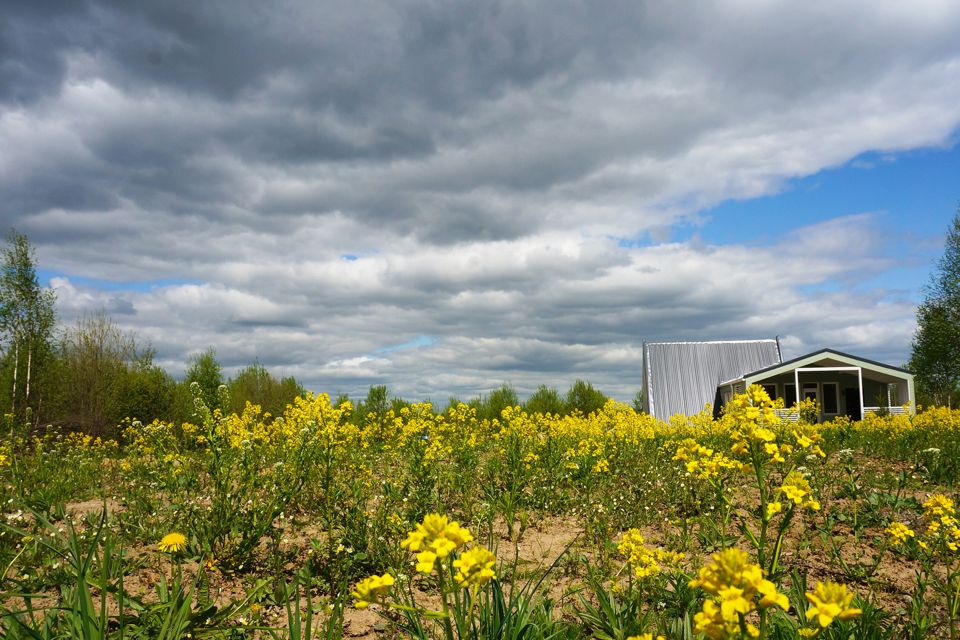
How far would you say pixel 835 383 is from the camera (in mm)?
30047

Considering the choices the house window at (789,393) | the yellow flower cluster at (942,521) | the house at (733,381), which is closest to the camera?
the yellow flower cluster at (942,521)

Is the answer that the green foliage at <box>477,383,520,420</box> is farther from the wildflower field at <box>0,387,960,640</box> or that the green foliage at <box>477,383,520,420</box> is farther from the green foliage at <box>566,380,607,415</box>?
the wildflower field at <box>0,387,960,640</box>

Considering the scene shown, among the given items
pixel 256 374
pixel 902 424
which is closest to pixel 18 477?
pixel 902 424

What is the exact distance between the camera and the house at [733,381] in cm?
2912

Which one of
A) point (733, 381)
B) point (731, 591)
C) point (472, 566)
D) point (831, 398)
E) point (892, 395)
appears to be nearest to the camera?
point (731, 591)

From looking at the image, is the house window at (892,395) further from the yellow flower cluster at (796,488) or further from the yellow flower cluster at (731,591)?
the yellow flower cluster at (731,591)

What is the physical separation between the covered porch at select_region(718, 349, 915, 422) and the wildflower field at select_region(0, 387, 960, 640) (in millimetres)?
18364

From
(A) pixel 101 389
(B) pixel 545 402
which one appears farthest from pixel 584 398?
(A) pixel 101 389

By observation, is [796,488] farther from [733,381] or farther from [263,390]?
[733,381]

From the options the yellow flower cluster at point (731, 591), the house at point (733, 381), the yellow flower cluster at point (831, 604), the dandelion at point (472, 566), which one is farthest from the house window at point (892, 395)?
the dandelion at point (472, 566)

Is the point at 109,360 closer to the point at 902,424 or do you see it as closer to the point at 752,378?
the point at 902,424

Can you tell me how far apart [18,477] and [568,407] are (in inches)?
817

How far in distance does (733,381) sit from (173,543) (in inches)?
1111

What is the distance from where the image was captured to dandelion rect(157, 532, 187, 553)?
4.11m
